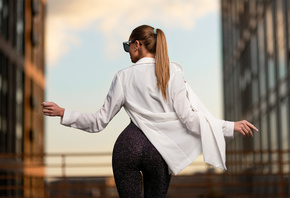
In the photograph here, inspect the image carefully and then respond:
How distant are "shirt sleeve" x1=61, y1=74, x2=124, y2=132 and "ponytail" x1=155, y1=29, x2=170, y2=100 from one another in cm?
24

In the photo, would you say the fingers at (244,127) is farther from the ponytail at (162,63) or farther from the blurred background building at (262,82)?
the blurred background building at (262,82)

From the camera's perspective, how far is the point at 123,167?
3.52 meters

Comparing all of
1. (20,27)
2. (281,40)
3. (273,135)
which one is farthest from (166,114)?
(20,27)

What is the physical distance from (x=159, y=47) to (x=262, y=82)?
28628mm

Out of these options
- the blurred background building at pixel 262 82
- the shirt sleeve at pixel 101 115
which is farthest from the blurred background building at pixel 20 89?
the shirt sleeve at pixel 101 115

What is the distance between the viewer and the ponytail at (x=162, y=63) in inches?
138

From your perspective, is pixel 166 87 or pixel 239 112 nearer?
pixel 166 87

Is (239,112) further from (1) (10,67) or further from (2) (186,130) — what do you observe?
(2) (186,130)

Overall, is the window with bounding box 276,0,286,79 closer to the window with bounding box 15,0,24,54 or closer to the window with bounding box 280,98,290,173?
the window with bounding box 280,98,290,173

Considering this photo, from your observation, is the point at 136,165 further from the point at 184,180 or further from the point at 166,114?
the point at 184,180

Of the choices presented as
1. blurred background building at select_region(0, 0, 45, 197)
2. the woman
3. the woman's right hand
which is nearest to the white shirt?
the woman

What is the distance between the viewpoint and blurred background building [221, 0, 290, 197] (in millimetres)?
24953

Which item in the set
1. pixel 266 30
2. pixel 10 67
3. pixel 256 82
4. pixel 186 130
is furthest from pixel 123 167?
pixel 10 67

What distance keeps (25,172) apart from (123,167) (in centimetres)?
3941
